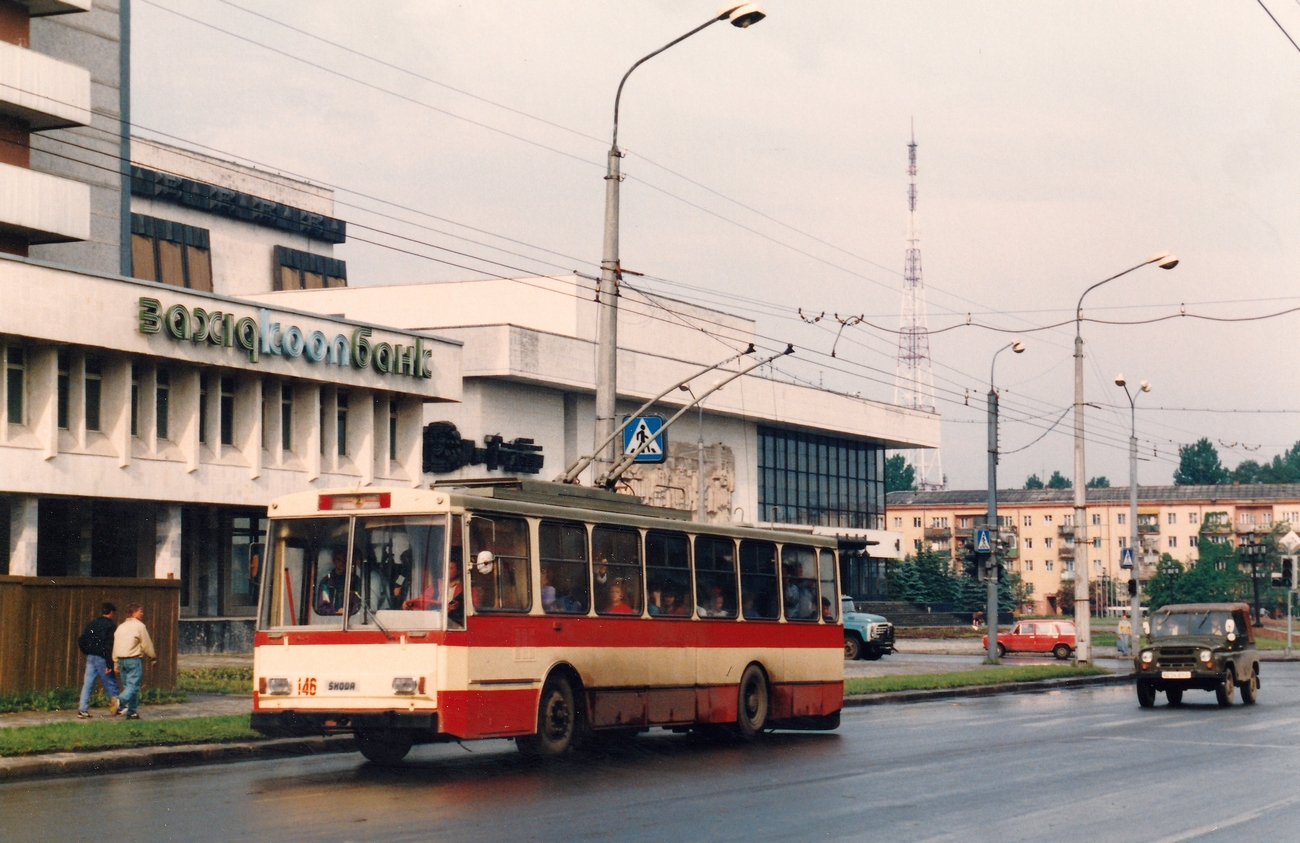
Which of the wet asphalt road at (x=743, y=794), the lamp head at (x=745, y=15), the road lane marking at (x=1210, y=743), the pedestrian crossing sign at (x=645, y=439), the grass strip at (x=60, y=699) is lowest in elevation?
the road lane marking at (x=1210, y=743)

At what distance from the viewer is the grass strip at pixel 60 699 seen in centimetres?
2175

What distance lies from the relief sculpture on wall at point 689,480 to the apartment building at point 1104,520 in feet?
274

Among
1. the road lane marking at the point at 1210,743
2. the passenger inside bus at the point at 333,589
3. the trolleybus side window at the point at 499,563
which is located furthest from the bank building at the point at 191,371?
the road lane marking at the point at 1210,743

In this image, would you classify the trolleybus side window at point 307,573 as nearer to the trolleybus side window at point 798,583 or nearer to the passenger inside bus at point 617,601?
the passenger inside bus at point 617,601

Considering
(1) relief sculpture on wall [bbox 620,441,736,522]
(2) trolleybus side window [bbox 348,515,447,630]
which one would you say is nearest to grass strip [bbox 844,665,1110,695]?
(2) trolleybus side window [bbox 348,515,447,630]

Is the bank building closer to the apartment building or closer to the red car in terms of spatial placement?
the red car

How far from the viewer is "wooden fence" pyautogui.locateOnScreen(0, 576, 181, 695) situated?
22.0 metres

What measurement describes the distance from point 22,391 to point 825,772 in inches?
987

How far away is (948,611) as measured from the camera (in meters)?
95.2

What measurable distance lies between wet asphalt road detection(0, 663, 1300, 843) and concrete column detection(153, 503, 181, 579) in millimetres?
21054

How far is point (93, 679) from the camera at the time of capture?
21.0 meters

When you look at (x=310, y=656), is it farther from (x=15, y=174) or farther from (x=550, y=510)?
(x=15, y=174)

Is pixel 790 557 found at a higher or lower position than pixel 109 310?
lower

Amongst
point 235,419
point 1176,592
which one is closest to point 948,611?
point 1176,592
